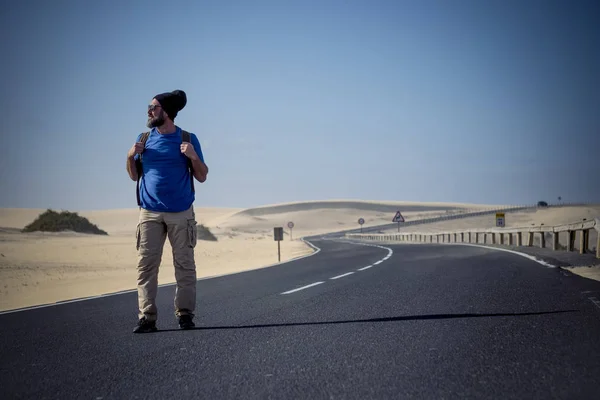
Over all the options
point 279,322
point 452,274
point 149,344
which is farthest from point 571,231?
point 149,344

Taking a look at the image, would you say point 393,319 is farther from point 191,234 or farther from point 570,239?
point 570,239

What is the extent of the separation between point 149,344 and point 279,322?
1.46m

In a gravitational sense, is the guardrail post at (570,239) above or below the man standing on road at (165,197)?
below

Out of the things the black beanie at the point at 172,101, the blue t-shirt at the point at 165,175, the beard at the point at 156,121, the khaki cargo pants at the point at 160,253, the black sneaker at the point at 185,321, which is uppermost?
the black beanie at the point at 172,101

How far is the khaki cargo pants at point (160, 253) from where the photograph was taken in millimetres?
5996

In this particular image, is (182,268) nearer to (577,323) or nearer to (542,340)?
(542,340)

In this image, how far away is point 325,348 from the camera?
4.65 m

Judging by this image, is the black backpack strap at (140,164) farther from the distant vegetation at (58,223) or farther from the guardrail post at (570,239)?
the distant vegetation at (58,223)

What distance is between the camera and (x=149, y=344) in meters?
5.09

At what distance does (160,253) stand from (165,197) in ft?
1.88

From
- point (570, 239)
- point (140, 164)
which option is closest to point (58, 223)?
point (570, 239)

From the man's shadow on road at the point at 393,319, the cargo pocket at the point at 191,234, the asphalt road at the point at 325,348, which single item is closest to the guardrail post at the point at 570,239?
the asphalt road at the point at 325,348

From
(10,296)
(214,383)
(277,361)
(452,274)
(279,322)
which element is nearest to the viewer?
(214,383)

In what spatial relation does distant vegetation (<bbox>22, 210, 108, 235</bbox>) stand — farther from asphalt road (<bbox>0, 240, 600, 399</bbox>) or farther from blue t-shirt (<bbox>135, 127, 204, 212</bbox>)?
blue t-shirt (<bbox>135, 127, 204, 212</bbox>)
